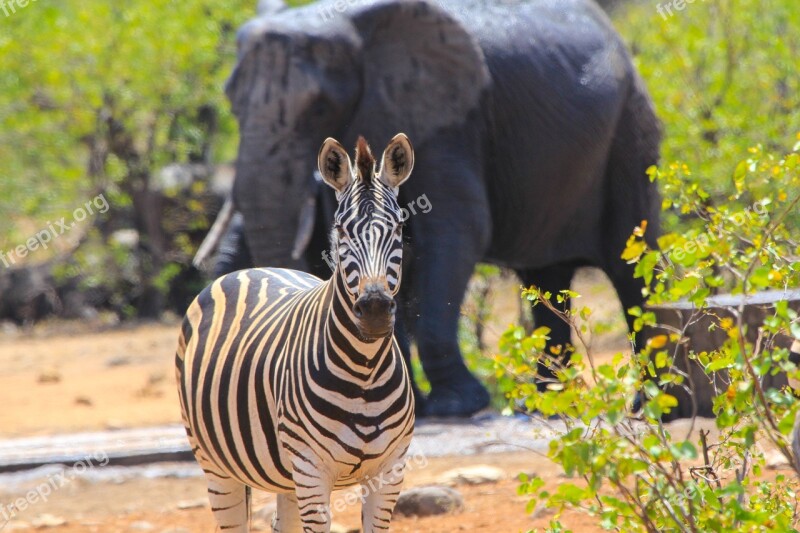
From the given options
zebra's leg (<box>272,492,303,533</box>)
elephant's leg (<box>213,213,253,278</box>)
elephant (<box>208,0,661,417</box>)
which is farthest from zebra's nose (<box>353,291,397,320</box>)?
elephant's leg (<box>213,213,253,278</box>)

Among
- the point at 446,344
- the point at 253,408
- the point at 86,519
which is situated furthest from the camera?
the point at 446,344

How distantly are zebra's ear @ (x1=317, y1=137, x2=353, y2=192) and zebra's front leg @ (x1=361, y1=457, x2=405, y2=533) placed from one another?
3.03 feet

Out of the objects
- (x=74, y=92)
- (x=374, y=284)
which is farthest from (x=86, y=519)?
(x=74, y=92)

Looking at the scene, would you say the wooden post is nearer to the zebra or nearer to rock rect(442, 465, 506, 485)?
rock rect(442, 465, 506, 485)

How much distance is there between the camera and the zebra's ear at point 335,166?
414 cm

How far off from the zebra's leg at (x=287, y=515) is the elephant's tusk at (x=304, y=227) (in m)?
3.12

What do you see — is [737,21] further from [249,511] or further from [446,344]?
[249,511]

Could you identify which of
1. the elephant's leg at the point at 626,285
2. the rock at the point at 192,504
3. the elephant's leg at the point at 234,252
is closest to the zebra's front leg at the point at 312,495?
the rock at the point at 192,504

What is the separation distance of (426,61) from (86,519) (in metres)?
3.70

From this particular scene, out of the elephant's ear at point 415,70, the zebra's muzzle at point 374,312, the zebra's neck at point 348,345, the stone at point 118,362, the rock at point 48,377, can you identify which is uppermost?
the elephant's ear at point 415,70

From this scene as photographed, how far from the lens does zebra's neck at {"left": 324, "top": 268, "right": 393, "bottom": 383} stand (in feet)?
13.5

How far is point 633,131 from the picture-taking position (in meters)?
Answer: 9.28

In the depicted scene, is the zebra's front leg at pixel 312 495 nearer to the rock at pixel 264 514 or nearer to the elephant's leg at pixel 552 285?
the rock at pixel 264 514

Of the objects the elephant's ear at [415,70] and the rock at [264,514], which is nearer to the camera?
the rock at [264,514]
